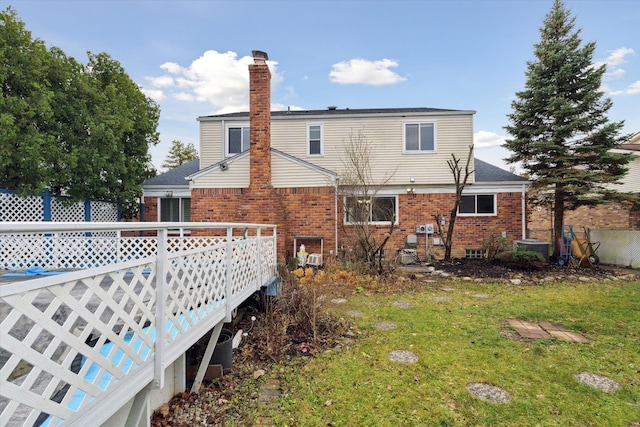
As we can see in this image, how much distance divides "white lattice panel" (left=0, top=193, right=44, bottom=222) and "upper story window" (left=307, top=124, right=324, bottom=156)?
9.25 metres

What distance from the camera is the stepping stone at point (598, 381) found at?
10.5 feet

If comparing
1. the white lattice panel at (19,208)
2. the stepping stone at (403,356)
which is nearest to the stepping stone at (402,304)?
the stepping stone at (403,356)

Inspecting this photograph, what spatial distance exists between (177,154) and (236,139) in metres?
18.6

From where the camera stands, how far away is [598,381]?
131 inches

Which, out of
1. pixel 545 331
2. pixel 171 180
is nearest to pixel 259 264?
pixel 545 331

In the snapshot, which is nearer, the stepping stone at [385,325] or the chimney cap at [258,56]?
the stepping stone at [385,325]

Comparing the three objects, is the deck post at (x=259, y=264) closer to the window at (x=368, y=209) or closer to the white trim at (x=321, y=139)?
the window at (x=368, y=209)

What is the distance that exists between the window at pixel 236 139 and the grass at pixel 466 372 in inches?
369

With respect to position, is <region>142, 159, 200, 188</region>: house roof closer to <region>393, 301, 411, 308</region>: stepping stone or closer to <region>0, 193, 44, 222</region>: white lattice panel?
<region>0, 193, 44, 222</region>: white lattice panel

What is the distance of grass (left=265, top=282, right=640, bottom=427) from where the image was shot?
111 inches

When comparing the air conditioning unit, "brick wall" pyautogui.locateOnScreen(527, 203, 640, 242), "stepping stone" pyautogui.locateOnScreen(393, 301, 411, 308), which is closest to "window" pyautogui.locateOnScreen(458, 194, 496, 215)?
the air conditioning unit

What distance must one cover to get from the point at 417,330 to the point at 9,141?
36.7 feet

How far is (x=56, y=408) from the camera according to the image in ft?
4.75

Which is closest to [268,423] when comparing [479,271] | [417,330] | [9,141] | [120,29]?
[417,330]
